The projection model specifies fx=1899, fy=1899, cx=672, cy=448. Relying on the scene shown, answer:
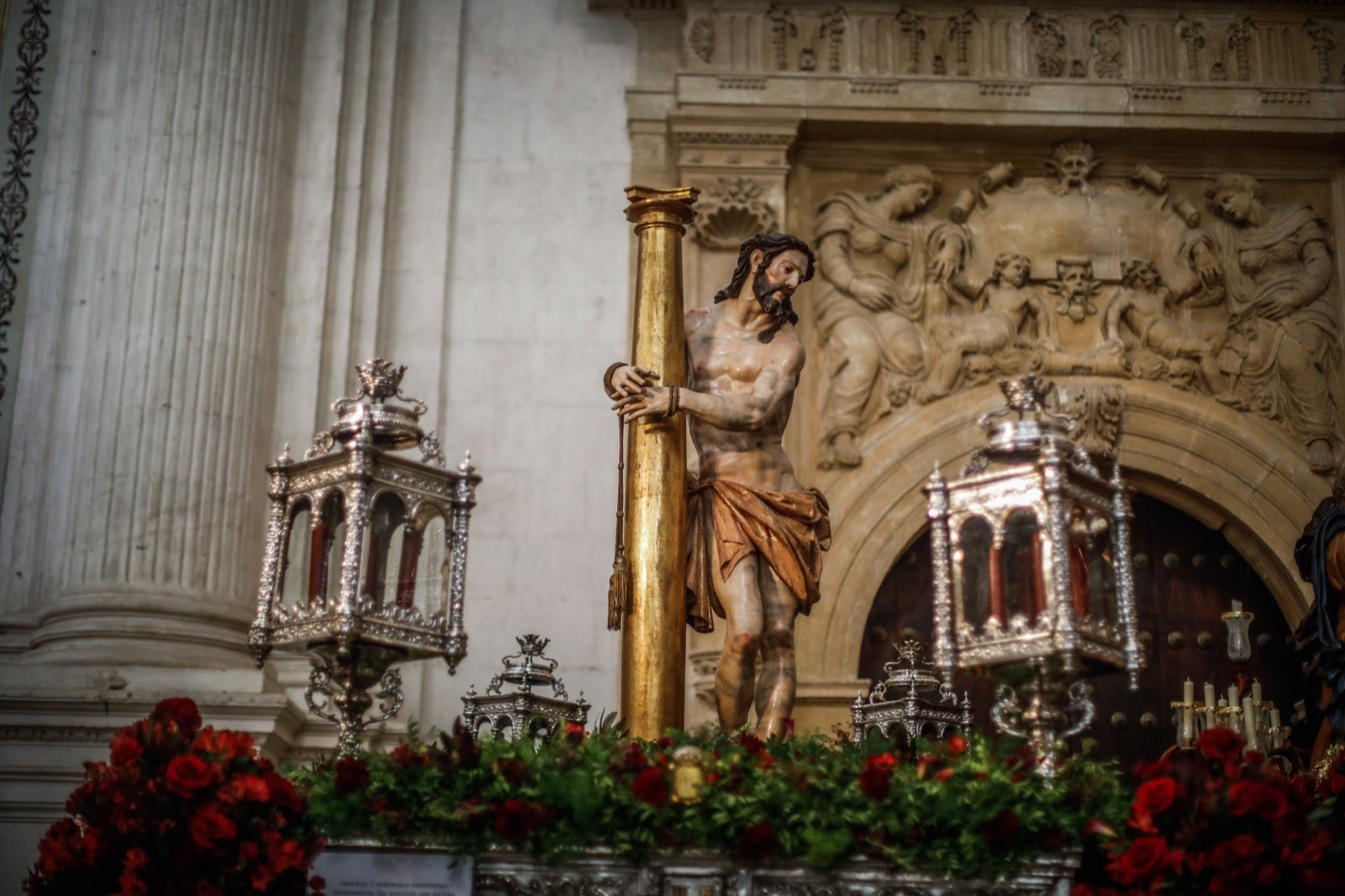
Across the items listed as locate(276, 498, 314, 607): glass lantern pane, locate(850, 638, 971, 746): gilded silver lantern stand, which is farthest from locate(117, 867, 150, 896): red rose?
locate(276, 498, 314, 607): glass lantern pane

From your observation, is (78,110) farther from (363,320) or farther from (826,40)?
(826,40)

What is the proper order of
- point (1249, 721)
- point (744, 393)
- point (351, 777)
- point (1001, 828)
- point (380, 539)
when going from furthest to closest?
1. point (1249, 721)
2. point (744, 393)
3. point (380, 539)
4. point (351, 777)
5. point (1001, 828)

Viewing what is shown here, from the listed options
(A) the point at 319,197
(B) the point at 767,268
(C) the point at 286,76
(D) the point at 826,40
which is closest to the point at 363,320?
(A) the point at 319,197

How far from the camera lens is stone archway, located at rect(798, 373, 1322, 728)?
407 inches

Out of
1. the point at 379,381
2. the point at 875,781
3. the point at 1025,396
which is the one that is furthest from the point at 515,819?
the point at 1025,396

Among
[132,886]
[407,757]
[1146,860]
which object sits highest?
[407,757]

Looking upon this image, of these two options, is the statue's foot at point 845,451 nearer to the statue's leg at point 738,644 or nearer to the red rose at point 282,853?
the statue's leg at point 738,644

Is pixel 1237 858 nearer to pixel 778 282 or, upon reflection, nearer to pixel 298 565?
pixel 778 282

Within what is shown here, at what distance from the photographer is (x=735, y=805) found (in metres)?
5.19

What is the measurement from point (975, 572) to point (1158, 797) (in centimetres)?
95

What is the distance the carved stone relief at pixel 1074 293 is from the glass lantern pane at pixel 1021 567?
4.71m

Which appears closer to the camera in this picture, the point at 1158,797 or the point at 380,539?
the point at 1158,797

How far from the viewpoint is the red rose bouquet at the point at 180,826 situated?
17.5 feet

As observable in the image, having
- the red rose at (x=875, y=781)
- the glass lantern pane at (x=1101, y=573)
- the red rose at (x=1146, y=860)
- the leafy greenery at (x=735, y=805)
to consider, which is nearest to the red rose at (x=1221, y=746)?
the leafy greenery at (x=735, y=805)
